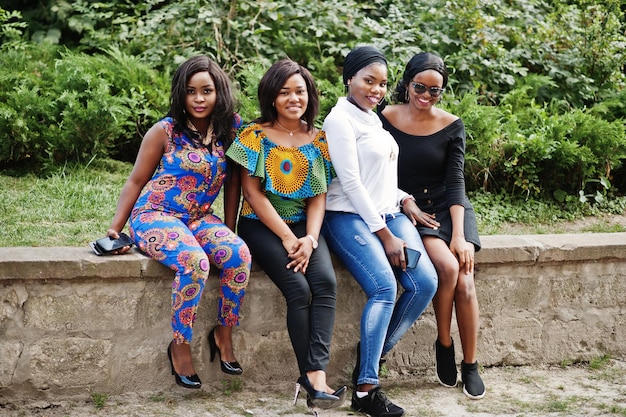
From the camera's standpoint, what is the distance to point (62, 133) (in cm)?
545

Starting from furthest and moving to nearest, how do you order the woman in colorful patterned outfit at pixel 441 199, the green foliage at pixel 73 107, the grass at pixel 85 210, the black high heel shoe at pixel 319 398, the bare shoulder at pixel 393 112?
the green foliage at pixel 73 107 → the grass at pixel 85 210 → the bare shoulder at pixel 393 112 → the woman in colorful patterned outfit at pixel 441 199 → the black high heel shoe at pixel 319 398

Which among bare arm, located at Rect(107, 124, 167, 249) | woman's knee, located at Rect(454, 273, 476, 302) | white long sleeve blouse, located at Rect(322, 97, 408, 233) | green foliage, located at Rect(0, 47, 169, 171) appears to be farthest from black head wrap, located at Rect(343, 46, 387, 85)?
green foliage, located at Rect(0, 47, 169, 171)

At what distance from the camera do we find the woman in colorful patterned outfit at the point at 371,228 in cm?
371

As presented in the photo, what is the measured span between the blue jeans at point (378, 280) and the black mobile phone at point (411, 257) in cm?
3

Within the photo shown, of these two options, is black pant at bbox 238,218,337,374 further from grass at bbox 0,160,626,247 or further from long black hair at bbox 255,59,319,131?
grass at bbox 0,160,626,247

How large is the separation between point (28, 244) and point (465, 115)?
291cm

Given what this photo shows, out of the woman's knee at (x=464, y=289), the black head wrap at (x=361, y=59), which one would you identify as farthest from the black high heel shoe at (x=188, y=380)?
the black head wrap at (x=361, y=59)

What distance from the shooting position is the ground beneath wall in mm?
3680

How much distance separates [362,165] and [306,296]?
718mm

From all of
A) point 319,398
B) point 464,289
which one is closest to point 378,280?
point 464,289

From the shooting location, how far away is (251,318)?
155 inches

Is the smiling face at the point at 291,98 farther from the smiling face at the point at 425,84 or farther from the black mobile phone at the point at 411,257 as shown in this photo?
the black mobile phone at the point at 411,257

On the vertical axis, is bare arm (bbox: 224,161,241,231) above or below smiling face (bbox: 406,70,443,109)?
below

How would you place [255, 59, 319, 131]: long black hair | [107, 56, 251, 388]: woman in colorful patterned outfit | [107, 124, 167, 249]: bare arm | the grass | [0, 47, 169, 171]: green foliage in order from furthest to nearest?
1. [0, 47, 169, 171]: green foliage
2. the grass
3. [255, 59, 319, 131]: long black hair
4. [107, 124, 167, 249]: bare arm
5. [107, 56, 251, 388]: woman in colorful patterned outfit
